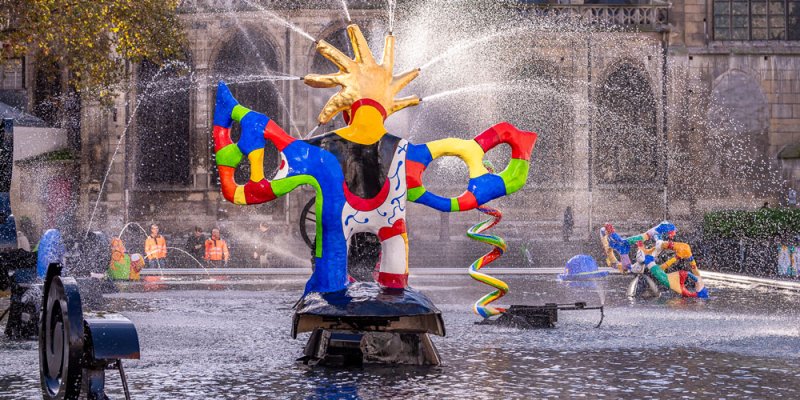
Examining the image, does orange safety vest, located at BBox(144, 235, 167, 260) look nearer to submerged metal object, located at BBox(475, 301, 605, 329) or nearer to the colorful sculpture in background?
the colorful sculpture in background

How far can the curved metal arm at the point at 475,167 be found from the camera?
11014 millimetres

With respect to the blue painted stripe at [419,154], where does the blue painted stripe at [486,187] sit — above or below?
below

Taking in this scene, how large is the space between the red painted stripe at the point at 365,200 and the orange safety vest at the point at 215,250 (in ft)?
67.5

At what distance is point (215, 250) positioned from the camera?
30938 millimetres

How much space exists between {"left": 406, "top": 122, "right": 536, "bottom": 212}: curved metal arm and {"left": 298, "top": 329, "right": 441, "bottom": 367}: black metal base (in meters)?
1.40

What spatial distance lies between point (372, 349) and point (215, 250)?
21.0 m

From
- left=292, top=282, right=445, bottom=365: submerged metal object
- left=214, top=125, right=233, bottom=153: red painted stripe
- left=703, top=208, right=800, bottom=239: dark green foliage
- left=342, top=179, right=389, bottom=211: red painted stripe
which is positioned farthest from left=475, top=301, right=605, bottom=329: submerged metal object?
left=703, top=208, right=800, bottom=239: dark green foliage

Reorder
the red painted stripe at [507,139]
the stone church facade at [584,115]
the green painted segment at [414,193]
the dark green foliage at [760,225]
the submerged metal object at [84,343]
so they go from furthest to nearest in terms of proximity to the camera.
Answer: the stone church facade at [584,115], the dark green foliage at [760,225], the red painted stripe at [507,139], the green painted segment at [414,193], the submerged metal object at [84,343]

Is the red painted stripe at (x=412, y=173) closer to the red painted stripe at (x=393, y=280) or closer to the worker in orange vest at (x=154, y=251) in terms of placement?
the red painted stripe at (x=393, y=280)

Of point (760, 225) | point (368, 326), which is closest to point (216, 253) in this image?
point (760, 225)

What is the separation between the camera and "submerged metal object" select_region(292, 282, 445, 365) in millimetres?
9867

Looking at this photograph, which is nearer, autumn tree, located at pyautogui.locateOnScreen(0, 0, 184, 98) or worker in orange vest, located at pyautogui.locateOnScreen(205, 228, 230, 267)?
autumn tree, located at pyautogui.locateOnScreen(0, 0, 184, 98)

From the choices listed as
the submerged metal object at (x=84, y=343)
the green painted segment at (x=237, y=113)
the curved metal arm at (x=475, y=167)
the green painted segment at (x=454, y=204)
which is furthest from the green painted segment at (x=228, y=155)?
the submerged metal object at (x=84, y=343)

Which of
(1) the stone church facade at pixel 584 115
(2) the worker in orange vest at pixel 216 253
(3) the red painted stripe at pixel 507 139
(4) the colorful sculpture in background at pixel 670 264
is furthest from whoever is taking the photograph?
(1) the stone church facade at pixel 584 115
